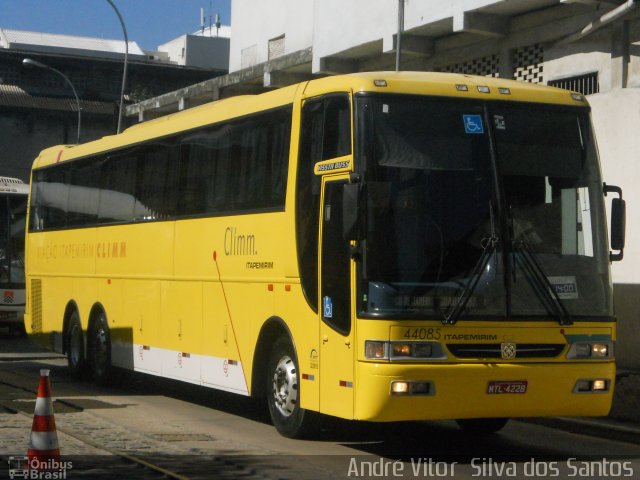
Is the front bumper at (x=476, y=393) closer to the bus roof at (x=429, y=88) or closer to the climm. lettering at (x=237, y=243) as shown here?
the bus roof at (x=429, y=88)

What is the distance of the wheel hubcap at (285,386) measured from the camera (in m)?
11.5

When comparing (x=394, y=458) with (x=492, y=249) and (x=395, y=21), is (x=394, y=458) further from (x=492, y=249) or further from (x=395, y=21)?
(x=395, y=21)

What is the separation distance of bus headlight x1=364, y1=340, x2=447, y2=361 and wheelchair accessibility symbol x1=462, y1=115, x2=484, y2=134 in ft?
6.28

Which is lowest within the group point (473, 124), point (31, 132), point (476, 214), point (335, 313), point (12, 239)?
point (335, 313)

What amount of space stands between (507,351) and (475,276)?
68cm

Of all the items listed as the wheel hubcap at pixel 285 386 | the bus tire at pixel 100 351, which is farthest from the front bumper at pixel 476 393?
the bus tire at pixel 100 351

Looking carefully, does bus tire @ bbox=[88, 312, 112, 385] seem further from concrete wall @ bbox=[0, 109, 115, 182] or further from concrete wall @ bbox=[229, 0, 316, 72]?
concrete wall @ bbox=[0, 109, 115, 182]

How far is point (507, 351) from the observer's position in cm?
1027

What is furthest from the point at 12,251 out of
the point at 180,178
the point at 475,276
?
the point at 475,276

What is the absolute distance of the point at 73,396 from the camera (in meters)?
15.5

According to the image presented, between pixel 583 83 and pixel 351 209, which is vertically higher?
pixel 583 83

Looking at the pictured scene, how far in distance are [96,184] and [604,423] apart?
8500 mm

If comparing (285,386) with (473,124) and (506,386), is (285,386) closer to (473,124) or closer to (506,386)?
(506,386)

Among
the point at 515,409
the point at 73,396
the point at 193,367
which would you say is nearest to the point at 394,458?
the point at 515,409
